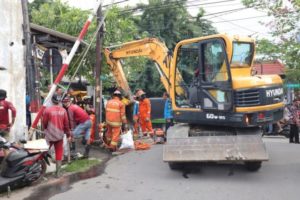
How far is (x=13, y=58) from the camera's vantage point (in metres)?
10.5

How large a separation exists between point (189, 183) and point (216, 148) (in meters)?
0.98

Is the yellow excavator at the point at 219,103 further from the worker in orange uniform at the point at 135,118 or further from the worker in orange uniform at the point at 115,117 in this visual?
the worker in orange uniform at the point at 135,118

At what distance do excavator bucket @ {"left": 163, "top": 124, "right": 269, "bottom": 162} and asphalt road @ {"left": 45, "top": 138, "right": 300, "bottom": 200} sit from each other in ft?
1.39

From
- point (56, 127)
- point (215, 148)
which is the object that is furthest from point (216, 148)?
point (56, 127)

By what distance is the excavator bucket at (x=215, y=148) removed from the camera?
9227mm

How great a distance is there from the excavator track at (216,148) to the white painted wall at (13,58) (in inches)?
136

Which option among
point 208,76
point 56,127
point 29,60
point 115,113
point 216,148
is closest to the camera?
point 56,127

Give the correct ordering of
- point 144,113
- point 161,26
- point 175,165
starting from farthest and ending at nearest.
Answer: point 161,26 → point 144,113 → point 175,165

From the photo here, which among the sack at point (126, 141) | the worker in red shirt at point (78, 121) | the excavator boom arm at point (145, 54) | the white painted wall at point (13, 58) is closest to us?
the white painted wall at point (13, 58)

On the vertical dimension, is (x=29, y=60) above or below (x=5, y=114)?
above

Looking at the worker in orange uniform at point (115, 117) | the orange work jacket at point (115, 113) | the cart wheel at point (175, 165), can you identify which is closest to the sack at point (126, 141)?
the worker in orange uniform at point (115, 117)

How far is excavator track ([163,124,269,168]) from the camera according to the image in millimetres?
9227

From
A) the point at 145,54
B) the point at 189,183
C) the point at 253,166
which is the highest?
the point at 145,54

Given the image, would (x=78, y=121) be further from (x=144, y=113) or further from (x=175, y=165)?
(x=144, y=113)
